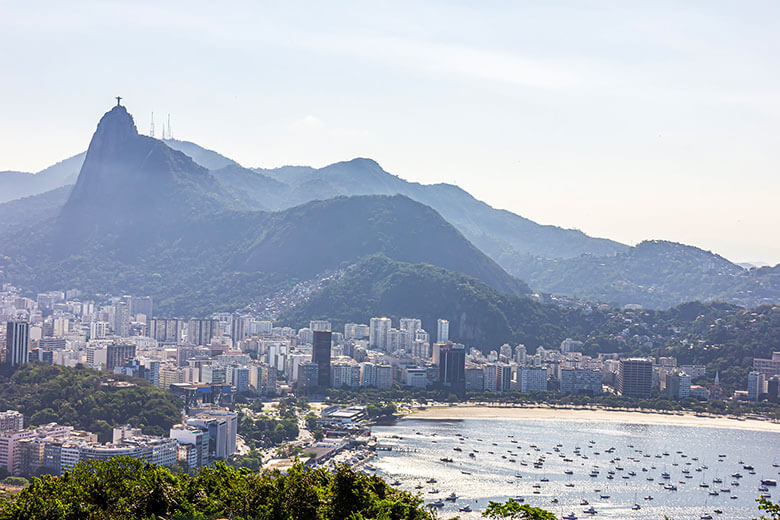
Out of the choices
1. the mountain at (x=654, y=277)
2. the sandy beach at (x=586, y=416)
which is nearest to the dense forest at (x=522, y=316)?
the sandy beach at (x=586, y=416)

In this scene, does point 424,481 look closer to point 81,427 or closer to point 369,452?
point 369,452

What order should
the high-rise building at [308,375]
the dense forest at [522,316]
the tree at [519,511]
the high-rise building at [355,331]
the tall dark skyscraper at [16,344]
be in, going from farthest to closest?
the high-rise building at [355,331], the dense forest at [522,316], the high-rise building at [308,375], the tall dark skyscraper at [16,344], the tree at [519,511]

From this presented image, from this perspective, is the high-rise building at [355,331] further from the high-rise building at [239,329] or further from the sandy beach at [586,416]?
the sandy beach at [586,416]

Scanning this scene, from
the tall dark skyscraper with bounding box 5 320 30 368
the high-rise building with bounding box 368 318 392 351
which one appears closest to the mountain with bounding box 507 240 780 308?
the high-rise building with bounding box 368 318 392 351

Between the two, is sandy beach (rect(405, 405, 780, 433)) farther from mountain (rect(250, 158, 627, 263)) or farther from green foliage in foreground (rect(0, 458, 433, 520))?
mountain (rect(250, 158, 627, 263))

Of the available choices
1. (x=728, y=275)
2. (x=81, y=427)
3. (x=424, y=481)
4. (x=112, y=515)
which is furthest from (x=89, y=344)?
(x=728, y=275)

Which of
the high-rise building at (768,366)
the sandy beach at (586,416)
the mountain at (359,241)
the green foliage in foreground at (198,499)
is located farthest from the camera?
the mountain at (359,241)

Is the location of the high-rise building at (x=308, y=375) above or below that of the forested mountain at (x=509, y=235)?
below
